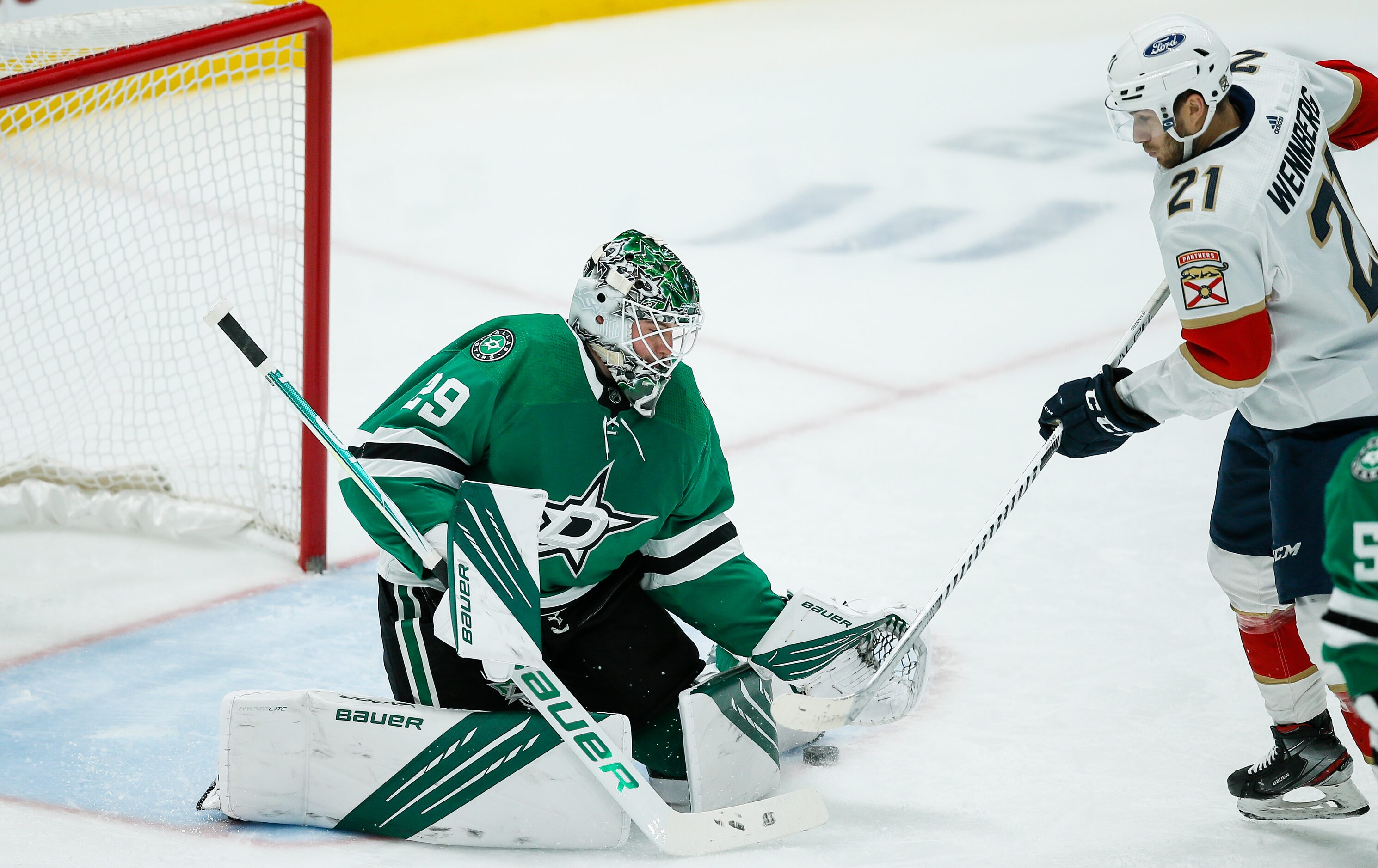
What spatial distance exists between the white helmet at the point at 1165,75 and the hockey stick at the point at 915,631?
38cm

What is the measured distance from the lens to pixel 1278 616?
239 cm

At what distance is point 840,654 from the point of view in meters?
2.58

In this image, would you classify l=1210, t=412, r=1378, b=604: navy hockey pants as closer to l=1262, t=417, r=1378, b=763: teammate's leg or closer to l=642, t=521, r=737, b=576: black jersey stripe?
l=1262, t=417, r=1378, b=763: teammate's leg

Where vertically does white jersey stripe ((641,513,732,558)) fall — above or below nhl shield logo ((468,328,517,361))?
below

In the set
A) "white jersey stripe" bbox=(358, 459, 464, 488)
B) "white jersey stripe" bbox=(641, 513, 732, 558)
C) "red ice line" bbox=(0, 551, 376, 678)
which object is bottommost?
"red ice line" bbox=(0, 551, 376, 678)

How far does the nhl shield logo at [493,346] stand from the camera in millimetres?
2373

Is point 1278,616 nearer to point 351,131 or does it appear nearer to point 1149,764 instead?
point 1149,764

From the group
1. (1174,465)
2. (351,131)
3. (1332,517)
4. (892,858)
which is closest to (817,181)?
(351,131)

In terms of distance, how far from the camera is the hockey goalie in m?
2.29

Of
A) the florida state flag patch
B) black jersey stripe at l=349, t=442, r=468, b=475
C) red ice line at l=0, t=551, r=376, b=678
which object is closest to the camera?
the florida state flag patch

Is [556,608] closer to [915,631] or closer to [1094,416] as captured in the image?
[915,631]

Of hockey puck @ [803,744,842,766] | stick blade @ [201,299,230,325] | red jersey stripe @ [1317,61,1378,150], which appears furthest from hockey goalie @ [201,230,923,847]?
red jersey stripe @ [1317,61,1378,150]

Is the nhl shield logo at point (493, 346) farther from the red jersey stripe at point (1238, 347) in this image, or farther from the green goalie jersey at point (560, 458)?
the red jersey stripe at point (1238, 347)

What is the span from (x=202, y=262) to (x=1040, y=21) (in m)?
5.09
